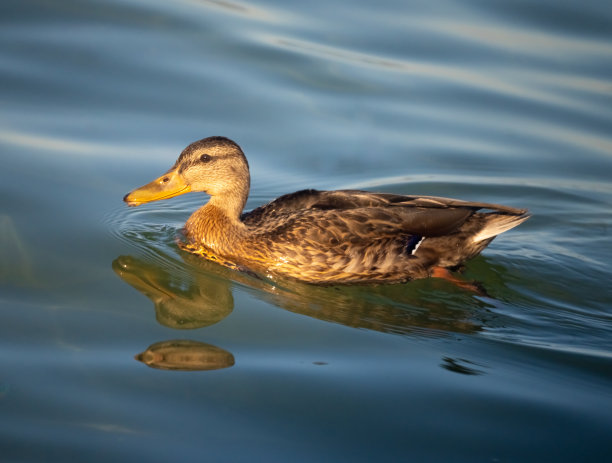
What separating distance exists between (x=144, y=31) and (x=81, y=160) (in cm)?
366

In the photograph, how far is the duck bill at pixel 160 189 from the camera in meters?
7.41

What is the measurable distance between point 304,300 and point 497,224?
196 centimetres

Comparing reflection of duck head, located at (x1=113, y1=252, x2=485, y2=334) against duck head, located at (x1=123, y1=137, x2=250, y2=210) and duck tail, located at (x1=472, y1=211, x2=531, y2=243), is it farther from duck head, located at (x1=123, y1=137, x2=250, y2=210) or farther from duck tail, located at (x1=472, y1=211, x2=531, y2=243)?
duck head, located at (x1=123, y1=137, x2=250, y2=210)

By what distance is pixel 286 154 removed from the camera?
9516 mm

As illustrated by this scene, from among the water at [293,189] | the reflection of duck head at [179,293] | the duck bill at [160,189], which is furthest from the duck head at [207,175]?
the reflection of duck head at [179,293]

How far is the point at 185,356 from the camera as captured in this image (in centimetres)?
528

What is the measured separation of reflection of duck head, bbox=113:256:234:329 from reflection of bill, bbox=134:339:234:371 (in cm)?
35

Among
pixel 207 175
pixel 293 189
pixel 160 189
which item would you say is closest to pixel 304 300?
pixel 207 175

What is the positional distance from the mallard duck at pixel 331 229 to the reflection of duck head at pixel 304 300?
0.18m

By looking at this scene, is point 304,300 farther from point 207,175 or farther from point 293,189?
point 293,189

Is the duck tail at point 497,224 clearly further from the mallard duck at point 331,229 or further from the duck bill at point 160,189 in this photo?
the duck bill at point 160,189

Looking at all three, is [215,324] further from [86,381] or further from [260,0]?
[260,0]

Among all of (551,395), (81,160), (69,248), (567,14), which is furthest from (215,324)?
(567,14)

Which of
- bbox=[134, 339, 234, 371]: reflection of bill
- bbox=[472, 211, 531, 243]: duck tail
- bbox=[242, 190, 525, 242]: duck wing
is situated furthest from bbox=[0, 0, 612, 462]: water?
bbox=[242, 190, 525, 242]: duck wing
